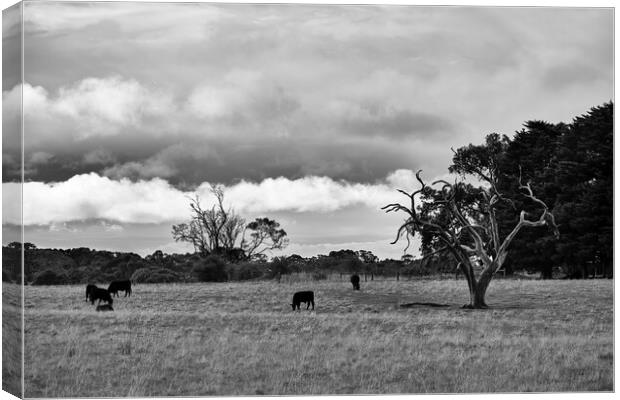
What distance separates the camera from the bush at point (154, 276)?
1292 cm

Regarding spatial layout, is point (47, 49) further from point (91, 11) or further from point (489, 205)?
point (489, 205)

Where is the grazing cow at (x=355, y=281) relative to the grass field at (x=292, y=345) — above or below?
above

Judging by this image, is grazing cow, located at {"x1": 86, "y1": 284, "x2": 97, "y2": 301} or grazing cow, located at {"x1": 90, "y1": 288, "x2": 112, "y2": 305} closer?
grazing cow, located at {"x1": 90, "y1": 288, "x2": 112, "y2": 305}

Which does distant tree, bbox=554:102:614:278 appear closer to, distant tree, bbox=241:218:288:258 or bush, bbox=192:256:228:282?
distant tree, bbox=241:218:288:258

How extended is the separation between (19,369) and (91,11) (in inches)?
175

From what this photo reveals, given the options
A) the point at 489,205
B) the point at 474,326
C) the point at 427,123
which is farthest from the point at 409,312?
the point at 427,123

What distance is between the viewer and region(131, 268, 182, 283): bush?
12922 mm

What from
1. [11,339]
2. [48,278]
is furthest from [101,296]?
[11,339]

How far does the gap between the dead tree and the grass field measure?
926 millimetres

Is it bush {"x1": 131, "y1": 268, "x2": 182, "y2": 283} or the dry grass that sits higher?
bush {"x1": 131, "y1": 268, "x2": 182, "y2": 283}

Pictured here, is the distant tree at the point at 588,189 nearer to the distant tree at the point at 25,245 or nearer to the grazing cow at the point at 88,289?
the grazing cow at the point at 88,289

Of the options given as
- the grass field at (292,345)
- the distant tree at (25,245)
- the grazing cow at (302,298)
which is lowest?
the grass field at (292,345)

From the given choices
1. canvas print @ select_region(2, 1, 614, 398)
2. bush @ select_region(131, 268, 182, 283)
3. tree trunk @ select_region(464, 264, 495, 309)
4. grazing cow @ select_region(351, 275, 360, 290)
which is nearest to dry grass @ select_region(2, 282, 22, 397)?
Result: canvas print @ select_region(2, 1, 614, 398)

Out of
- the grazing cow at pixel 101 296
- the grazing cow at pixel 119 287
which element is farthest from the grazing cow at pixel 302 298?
the grazing cow at pixel 101 296
